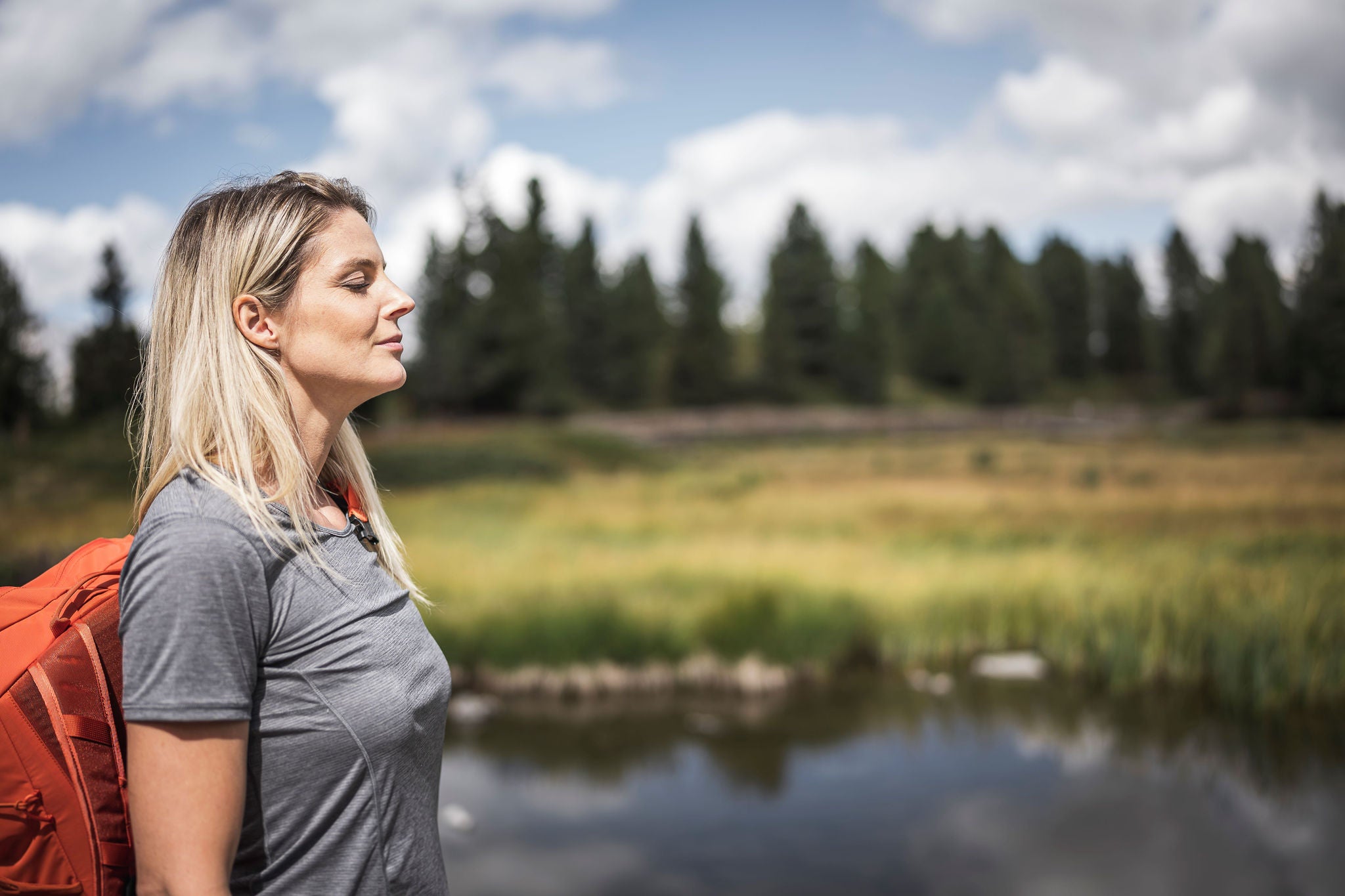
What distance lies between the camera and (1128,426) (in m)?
19.1

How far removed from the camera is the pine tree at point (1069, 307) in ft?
140

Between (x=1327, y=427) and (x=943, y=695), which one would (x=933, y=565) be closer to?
(x=943, y=695)

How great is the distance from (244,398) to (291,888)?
67 cm

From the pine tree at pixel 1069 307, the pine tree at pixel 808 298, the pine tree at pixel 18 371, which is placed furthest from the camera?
the pine tree at pixel 1069 307

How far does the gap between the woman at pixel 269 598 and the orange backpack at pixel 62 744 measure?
0.12 metres

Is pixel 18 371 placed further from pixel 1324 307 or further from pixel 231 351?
pixel 1324 307

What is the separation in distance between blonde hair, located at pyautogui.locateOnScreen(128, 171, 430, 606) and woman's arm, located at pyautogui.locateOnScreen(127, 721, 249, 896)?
0.24 metres

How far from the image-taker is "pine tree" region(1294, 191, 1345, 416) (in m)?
9.16

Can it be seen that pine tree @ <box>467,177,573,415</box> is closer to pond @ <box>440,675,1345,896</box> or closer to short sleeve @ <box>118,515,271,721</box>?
pond @ <box>440,675,1345,896</box>

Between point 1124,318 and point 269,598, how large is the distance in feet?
143

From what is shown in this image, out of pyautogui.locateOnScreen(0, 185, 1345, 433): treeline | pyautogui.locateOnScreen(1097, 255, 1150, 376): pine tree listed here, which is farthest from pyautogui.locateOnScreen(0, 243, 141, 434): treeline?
pyautogui.locateOnScreen(1097, 255, 1150, 376): pine tree

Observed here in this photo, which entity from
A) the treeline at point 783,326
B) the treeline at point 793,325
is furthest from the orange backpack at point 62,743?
the treeline at point 783,326

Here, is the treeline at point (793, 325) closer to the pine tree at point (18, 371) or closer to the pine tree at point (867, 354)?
the pine tree at point (867, 354)

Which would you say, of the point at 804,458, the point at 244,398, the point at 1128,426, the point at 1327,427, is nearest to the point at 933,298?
the point at 804,458
